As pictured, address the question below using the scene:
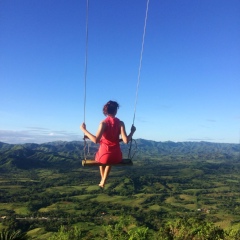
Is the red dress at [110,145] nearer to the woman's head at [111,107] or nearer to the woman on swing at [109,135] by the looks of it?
the woman on swing at [109,135]

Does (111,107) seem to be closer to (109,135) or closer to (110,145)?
(109,135)

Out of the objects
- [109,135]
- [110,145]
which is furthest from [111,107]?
[110,145]

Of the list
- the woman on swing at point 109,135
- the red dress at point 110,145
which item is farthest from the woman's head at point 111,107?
the red dress at point 110,145

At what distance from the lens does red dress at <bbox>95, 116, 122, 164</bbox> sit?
6.43 m

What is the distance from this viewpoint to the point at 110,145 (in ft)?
→ 21.7

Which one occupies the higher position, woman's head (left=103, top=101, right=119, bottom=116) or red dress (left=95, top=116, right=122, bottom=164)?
woman's head (left=103, top=101, right=119, bottom=116)

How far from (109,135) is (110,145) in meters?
0.27

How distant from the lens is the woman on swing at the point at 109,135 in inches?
251

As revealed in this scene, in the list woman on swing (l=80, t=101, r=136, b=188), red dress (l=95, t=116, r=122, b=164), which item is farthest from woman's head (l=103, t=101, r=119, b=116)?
red dress (l=95, t=116, r=122, b=164)

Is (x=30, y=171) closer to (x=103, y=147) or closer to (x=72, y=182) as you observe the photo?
(x=72, y=182)

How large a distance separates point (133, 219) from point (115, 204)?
19.5m

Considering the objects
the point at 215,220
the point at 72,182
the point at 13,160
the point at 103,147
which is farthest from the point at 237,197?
the point at 13,160

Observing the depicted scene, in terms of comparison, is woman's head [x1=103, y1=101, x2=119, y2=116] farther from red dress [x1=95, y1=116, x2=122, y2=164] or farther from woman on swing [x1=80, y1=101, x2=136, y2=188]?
red dress [x1=95, y1=116, x2=122, y2=164]

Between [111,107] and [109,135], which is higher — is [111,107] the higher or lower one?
the higher one
